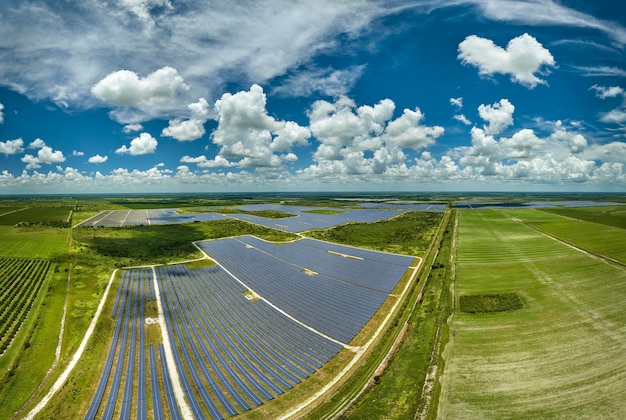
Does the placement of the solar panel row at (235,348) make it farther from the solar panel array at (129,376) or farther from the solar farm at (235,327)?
the solar panel array at (129,376)

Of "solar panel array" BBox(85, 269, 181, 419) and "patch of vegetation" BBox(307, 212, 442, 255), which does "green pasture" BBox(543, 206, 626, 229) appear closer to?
"patch of vegetation" BBox(307, 212, 442, 255)

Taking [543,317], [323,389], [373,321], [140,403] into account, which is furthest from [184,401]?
[543,317]

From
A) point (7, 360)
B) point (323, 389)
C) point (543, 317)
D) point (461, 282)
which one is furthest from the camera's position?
point (461, 282)

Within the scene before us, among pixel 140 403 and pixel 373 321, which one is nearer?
pixel 140 403

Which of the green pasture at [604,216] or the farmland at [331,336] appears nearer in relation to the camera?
the farmland at [331,336]

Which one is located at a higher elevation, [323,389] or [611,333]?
[611,333]

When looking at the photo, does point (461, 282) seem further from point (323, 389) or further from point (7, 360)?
point (7, 360)

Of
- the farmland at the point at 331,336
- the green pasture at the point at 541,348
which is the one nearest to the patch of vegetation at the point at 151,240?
the farmland at the point at 331,336

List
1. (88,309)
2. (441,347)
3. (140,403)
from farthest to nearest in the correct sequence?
1. (88,309)
2. (441,347)
3. (140,403)
